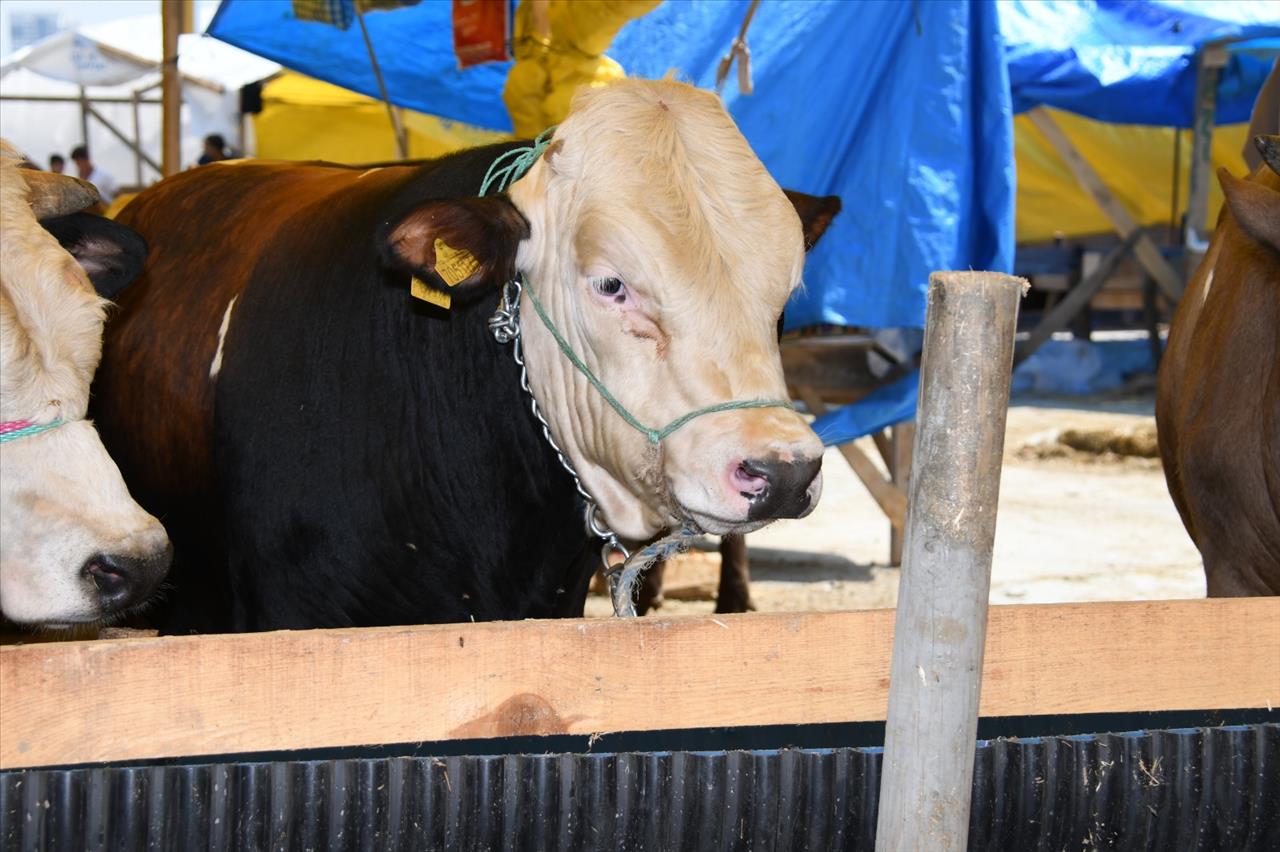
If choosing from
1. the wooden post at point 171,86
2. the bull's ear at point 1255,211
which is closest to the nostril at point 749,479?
the bull's ear at point 1255,211

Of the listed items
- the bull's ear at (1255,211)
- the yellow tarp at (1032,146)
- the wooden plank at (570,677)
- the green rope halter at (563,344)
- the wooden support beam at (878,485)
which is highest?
the bull's ear at (1255,211)

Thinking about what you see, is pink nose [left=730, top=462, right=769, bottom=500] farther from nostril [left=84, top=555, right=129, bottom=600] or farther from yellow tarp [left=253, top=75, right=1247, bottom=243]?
yellow tarp [left=253, top=75, right=1247, bottom=243]

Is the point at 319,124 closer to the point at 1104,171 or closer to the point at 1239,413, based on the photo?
the point at 1104,171

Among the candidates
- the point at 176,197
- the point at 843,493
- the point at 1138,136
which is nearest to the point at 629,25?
the point at 176,197

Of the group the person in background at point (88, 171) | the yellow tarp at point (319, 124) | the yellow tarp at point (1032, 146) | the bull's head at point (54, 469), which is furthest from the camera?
the person in background at point (88, 171)

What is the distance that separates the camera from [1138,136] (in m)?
11.9

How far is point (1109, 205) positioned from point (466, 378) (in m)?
5.23

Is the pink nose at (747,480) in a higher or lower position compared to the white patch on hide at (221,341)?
higher

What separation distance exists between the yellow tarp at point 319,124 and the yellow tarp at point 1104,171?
4991 mm

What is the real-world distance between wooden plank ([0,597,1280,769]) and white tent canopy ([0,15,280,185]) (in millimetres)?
10324

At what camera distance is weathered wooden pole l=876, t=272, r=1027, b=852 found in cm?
170

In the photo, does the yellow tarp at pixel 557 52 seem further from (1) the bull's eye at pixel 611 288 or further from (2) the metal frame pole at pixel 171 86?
(1) the bull's eye at pixel 611 288

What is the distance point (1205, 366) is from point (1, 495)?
281 cm

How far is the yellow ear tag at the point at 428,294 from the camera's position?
2.71 meters
